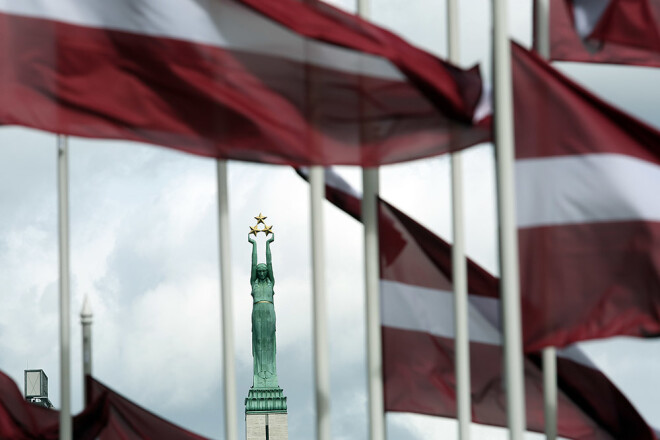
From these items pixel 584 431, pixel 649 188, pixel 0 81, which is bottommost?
pixel 584 431

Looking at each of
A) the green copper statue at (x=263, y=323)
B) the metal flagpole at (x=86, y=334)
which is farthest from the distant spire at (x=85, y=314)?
the green copper statue at (x=263, y=323)

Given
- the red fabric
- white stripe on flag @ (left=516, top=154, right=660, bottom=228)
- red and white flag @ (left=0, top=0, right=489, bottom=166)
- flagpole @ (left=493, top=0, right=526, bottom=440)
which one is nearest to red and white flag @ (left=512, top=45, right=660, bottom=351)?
white stripe on flag @ (left=516, top=154, right=660, bottom=228)

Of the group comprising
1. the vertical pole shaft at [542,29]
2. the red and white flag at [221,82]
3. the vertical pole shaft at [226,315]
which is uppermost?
the vertical pole shaft at [542,29]

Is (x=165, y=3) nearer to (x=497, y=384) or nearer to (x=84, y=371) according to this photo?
(x=84, y=371)

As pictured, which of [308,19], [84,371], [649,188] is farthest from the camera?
[84,371]

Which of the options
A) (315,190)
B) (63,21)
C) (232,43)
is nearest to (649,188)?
(315,190)

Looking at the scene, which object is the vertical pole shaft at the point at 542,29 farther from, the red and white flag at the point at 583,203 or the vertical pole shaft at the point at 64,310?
the vertical pole shaft at the point at 64,310

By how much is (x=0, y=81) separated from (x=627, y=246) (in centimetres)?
611

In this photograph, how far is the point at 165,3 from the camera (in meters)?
15.0

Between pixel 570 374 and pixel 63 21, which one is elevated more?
pixel 63 21

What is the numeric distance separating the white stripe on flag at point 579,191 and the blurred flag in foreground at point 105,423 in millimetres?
4969

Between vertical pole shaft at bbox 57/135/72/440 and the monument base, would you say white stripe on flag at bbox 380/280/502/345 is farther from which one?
the monument base

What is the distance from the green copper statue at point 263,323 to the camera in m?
52.9

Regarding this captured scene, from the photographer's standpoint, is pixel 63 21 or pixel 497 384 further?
pixel 497 384
